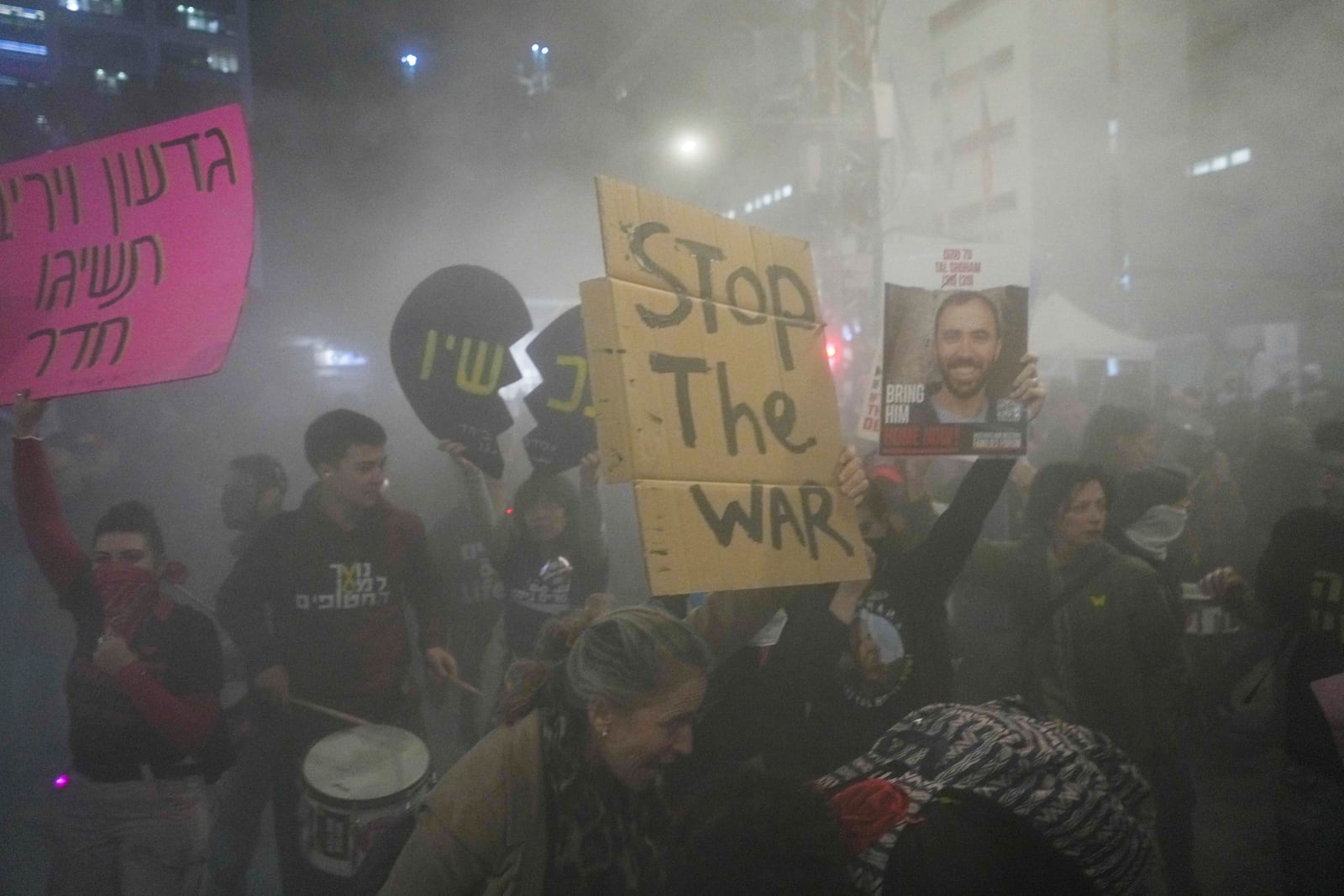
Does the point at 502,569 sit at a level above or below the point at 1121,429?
below

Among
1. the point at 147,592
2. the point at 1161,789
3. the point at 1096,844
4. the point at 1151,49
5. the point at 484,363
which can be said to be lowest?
the point at 1161,789

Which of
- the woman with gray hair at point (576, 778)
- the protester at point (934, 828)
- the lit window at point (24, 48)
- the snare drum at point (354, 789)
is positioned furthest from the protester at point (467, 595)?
the lit window at point (24, 48)

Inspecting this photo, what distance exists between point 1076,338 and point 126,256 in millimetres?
6891

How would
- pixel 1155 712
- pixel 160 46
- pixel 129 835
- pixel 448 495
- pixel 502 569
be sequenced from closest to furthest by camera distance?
pixel 129 835, pixel 1155 712, pixel 502 569, pixel 448 495, pixel 160 46

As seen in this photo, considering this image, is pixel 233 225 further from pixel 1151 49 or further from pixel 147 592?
pixel 1151 49

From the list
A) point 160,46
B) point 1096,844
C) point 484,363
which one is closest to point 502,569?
point 484,363

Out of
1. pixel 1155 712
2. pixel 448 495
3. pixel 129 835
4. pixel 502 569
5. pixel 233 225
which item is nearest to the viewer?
pixel 233 225

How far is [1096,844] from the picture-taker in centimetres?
108

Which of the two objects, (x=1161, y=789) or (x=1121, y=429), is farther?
(x=1121, y=429)

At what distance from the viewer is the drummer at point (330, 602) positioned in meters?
2.62

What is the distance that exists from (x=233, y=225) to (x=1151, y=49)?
5190mm

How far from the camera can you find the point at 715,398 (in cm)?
158

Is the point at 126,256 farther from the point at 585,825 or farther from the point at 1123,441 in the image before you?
the point at 1123,441

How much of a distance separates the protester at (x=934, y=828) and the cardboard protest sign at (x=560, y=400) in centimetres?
178
